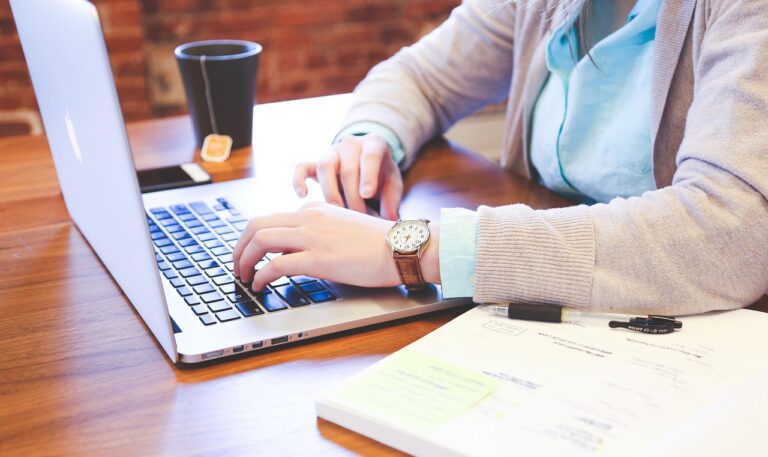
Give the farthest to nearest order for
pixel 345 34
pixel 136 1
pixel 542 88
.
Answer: pixel 345 34, pixel 136 1, pixel 542 88

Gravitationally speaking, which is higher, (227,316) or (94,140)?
(94,140)

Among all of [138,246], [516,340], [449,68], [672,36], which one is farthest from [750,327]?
[449,68]

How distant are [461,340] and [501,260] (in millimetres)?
97

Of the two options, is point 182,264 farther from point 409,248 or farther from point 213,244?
point 409,248

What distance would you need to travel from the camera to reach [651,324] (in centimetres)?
70

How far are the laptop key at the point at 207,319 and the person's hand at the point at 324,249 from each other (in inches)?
2.3

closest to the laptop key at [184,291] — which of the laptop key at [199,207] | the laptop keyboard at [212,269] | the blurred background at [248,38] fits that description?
the laptop keyboard at [212,269]

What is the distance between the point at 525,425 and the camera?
0.57 metres

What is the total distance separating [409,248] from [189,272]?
23 cm

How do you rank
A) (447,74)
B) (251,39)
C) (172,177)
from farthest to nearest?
(251,39)
(447,74)
(172,177)

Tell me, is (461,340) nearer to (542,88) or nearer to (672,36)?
(672,36)

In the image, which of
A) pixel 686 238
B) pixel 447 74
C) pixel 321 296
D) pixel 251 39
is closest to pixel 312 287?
pixel 321 296

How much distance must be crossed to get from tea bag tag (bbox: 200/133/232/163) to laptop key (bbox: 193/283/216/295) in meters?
0.43

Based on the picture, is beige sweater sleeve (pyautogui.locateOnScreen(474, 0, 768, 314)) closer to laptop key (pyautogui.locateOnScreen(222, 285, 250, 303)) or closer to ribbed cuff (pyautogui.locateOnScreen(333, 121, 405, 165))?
laptop key (pyautogui.locateOnScreen(222, 285, 250, 303))
